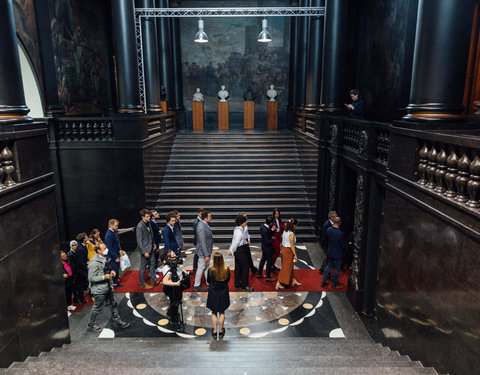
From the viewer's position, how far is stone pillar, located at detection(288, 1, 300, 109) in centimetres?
1756

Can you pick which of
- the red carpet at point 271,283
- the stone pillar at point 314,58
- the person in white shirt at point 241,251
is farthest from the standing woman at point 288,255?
the stone pillar at point 314,58

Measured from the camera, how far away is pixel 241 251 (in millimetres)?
6910

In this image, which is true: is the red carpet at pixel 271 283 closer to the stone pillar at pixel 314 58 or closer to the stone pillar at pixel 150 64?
the stone pillar at pixel 314 58

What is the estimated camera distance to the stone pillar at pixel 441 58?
13.2ft

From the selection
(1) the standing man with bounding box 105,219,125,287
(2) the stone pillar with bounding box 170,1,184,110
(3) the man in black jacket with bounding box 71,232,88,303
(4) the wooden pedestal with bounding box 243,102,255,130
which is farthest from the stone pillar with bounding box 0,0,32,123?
(2) the stone pillar with bounding box 170,1,184,110

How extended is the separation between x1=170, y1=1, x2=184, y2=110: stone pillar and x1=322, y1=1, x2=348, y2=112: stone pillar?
31.1 ft

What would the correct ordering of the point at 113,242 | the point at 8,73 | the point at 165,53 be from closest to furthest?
the point at 8,73 < the point at 113,242 < the point at 165,53

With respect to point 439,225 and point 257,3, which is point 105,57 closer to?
point 257,3

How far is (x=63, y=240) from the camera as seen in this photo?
941cm

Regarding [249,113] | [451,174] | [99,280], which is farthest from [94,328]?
[249,113]

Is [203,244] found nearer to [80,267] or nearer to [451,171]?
[80,267]

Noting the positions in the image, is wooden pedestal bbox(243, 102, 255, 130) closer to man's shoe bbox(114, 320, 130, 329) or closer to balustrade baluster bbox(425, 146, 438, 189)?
man's shoe bbox(114, 320, 130, 329)

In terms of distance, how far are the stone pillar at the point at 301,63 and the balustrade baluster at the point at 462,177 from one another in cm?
1332

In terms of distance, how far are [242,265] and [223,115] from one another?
11.0 m
